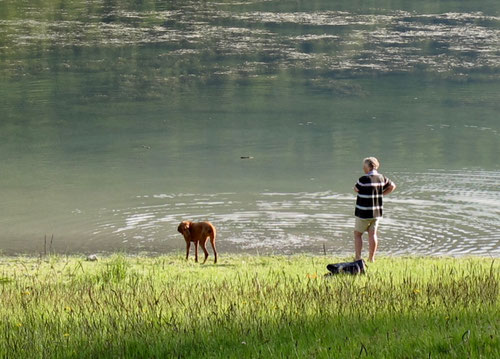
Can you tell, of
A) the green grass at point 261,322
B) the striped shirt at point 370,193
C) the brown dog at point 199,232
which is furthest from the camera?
the brown dog at point 199,232

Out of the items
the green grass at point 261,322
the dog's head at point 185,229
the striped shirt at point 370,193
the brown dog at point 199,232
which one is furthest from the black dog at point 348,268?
the dog's head at point 185,229

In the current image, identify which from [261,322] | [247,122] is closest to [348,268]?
[261,322]

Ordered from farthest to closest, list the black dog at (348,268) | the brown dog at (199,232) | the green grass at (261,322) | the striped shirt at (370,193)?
the brown dog at (199,232) → the striped shirt at (370,193) → the black dog at (348,268) → the green grass at (261,322)

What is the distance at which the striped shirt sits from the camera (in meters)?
12.2

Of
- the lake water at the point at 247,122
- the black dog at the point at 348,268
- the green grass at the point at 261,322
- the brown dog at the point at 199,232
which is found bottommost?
the lake water at the point at 247,122

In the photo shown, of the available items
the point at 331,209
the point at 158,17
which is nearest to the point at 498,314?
the point at 331,209

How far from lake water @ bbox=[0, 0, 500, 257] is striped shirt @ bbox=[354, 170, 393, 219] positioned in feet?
12.3

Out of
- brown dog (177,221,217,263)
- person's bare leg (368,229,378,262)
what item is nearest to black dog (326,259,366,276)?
person's bare leg (368,229,378,262)

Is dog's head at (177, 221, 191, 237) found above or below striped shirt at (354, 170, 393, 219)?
below

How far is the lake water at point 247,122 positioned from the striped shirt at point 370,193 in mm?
3763

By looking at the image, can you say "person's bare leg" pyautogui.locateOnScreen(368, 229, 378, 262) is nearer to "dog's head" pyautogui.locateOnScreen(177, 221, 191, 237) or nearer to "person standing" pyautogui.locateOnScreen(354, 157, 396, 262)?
"person standing" pyautogui.locateOnScreen(354, 157, 396, 262)

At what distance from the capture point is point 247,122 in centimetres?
3366

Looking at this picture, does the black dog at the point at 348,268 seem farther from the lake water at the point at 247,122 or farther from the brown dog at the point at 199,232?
the lake water at the point at 247,122

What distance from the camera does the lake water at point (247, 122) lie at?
1827cm
